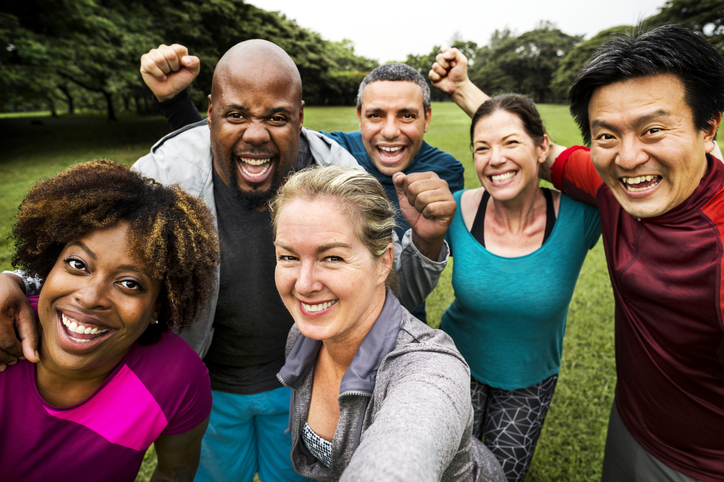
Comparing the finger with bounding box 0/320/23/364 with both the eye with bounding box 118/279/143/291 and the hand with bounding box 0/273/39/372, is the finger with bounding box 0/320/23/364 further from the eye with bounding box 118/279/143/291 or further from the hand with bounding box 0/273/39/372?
the eye with bounding box 118/279/143/291

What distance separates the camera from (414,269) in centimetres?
238

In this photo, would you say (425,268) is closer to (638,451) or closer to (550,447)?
(638,451)

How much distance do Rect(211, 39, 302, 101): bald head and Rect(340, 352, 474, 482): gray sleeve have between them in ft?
5.74

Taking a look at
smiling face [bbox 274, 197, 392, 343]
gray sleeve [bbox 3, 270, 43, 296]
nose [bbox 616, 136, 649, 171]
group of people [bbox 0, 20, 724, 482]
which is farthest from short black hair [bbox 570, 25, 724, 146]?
gray sleeve [bbox 3, 270, 43, 296]

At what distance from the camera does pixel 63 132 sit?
1994 cm

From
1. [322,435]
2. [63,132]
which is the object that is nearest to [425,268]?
[322,435]

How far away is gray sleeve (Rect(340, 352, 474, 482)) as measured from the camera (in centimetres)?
109

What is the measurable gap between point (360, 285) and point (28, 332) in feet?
4.69

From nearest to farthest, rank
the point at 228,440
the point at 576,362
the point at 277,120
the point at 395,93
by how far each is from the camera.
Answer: the point at 277,120 → the point at 228,440 → the point at 395,93 → the point at 576,362

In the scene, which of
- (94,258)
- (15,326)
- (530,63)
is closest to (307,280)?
(94,258)

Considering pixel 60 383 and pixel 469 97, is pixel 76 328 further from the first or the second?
pixel 469 97

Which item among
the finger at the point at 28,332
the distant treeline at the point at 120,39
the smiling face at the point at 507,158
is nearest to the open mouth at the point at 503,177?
the smiling face at the point at 507,158

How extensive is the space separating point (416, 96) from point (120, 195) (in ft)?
7.46

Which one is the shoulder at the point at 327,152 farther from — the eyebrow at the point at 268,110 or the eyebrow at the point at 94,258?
the eyebrow at the point at 94,258
